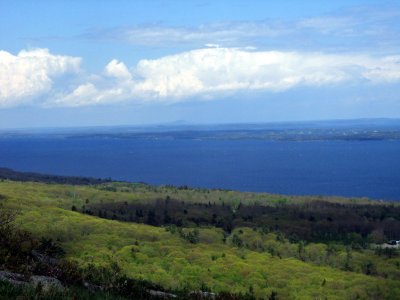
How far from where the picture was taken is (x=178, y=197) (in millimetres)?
124188

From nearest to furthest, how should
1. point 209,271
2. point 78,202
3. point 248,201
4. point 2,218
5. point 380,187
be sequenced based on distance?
point 2,218 < point 209,271 < point 78,202 < point 248,201 < point 380,187

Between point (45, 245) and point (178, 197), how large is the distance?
10159 centimetres

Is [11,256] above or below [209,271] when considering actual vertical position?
above

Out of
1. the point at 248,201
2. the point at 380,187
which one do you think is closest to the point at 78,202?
the point at 248,201

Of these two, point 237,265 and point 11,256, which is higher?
point 11,256

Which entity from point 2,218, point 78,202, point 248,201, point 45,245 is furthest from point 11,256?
point 248,201

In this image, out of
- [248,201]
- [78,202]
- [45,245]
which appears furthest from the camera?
[248,201]

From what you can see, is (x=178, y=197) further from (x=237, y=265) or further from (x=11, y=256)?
(x=11, y=256)

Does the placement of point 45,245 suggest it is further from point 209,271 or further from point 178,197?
point 178,197

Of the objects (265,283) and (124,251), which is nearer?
(265,283)

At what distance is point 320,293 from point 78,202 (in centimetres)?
7197

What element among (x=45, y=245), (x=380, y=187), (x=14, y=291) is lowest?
(x=380, y=187)

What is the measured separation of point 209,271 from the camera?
41094 mm

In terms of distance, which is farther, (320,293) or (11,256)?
(320,293)
